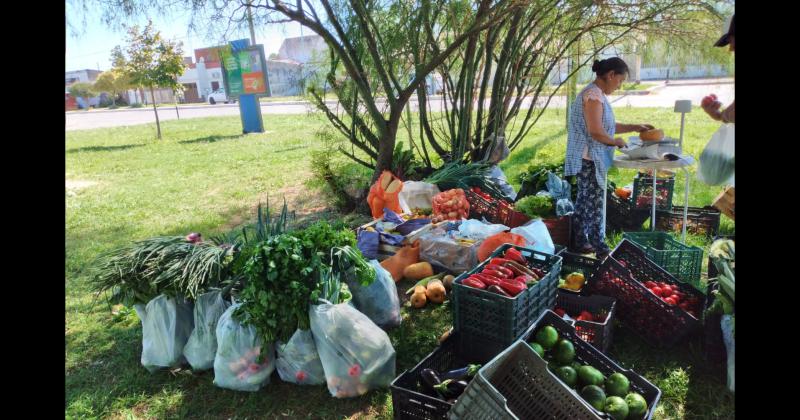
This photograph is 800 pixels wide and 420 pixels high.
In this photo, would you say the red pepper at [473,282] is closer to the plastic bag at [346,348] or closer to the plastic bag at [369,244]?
the plastic bag at [346,348]

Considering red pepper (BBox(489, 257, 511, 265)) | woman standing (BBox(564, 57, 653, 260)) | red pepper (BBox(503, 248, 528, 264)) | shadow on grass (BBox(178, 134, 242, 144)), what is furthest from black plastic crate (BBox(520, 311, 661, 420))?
shadow on grass (BBox(178, 134, 242, 144))

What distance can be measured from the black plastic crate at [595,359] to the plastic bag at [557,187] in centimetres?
252

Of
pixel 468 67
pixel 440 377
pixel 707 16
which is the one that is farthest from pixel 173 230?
pixel 707 16

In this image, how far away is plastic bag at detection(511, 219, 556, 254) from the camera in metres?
4.12

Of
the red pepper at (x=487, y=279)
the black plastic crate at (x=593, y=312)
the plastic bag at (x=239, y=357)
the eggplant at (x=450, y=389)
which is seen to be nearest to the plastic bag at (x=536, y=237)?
the black plastic crate at (x=593, y=312)

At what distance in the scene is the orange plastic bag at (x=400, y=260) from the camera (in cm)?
434

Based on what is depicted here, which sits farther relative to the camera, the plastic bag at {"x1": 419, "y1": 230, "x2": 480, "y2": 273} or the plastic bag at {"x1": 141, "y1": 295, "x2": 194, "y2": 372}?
the plastic bag at {"x1": 419, "y1": 230, "x2": 480, "y2": 273}

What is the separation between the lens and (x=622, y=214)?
16.8 ft

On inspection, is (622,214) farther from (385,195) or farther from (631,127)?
(385,195)

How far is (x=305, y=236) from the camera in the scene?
2943 mm

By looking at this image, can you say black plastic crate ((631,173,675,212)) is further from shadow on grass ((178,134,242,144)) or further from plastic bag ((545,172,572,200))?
shadow on grass ((178,134,242,144))

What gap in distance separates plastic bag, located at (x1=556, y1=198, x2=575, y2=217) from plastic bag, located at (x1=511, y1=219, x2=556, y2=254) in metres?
0.55

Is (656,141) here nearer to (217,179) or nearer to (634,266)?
(634,266)

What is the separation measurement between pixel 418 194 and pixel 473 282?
2.77 metres
